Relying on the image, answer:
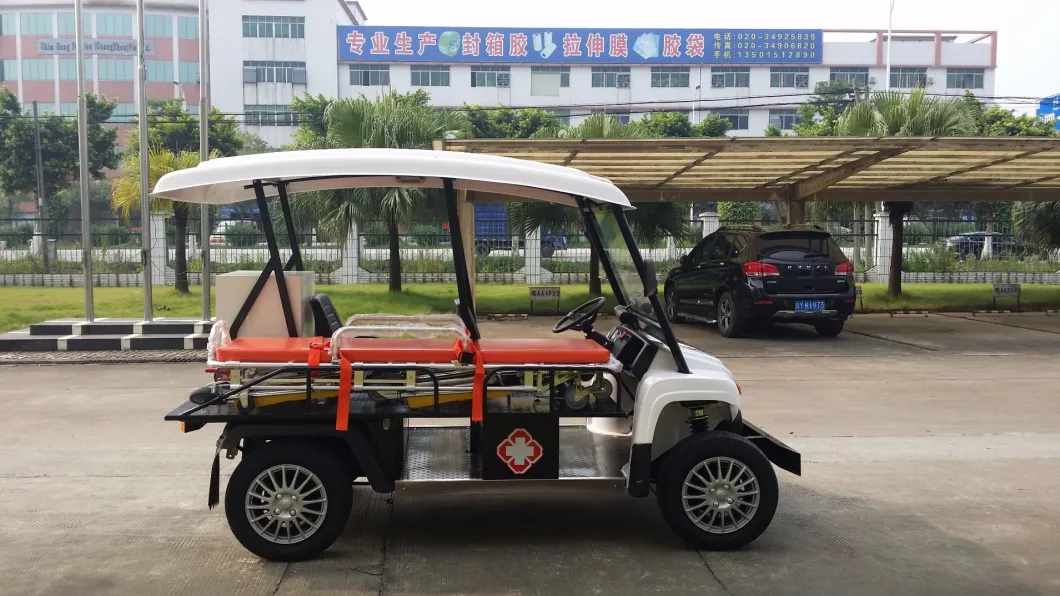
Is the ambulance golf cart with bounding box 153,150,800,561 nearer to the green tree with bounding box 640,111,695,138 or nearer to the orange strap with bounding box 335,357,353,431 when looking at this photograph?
the orange strap with bounding box 335,357,353,431

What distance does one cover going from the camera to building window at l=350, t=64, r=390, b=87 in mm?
62625

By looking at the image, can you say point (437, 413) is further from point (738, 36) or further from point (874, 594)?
point (738, 36)

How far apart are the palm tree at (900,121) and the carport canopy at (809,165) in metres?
1.39

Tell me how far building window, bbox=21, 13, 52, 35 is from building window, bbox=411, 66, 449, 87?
1045 inches

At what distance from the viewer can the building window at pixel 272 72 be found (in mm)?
61438

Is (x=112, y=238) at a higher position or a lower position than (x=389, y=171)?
lower

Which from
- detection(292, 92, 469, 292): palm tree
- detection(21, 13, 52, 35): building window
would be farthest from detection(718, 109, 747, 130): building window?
detection(292, 92, 469, 292): palm tree

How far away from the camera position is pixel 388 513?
Answer: 5.68 m

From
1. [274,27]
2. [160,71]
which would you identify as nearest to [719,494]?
[274,27]

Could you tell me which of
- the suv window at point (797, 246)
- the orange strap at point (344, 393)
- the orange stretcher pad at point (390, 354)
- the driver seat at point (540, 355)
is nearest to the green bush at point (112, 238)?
the suv window at point (797, 246)

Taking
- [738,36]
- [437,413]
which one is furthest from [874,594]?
[738,36]

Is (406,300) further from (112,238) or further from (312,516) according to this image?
(312,516)

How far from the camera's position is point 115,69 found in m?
66.2

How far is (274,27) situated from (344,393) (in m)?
62.5
